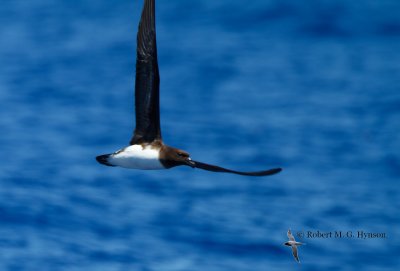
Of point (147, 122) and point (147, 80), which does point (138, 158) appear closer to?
point (147, 122)

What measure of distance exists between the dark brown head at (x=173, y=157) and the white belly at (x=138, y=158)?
0.08m

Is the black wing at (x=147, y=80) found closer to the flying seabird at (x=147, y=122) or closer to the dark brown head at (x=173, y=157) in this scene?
the flying seabird at (x=147, y=122)

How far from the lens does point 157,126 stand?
12.7 meters

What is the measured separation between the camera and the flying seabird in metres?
12.1

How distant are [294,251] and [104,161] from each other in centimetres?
616

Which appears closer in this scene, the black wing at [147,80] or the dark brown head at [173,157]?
the black wing at [147,80]

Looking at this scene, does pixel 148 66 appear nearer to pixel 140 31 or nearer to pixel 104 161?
pixel 140 31

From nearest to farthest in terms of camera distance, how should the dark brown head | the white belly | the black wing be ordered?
1. the black wing
2. the dark brown head
3. the white belly

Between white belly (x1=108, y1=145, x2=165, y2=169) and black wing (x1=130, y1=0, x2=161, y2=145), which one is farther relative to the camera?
white belly (x1=108, y1=145, x2=165, y2=169)

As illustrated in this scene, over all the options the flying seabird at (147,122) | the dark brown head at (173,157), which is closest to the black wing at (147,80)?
the flying seabird at (147,122)

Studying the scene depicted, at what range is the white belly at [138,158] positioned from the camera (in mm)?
12492

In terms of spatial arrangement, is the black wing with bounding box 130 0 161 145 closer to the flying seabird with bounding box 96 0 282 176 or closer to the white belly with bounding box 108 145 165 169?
the flying seabird with bounding box 96 0 282 176

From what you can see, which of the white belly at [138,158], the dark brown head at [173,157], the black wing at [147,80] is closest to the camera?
the black wing at [147,80]

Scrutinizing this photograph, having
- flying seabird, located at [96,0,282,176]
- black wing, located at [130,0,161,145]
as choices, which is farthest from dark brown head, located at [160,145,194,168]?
black wing, located at [130,0,161,145]
